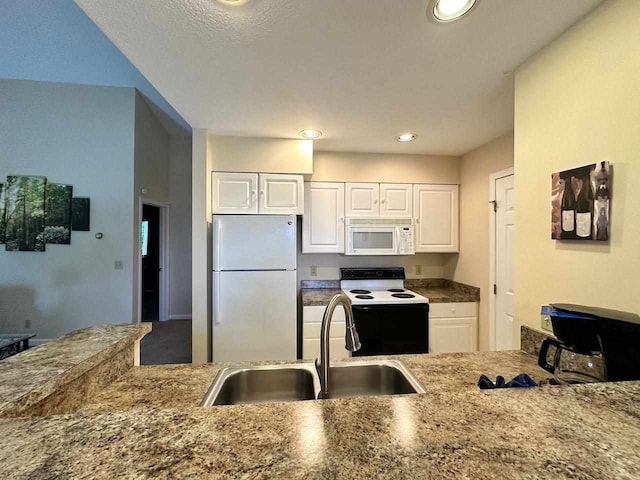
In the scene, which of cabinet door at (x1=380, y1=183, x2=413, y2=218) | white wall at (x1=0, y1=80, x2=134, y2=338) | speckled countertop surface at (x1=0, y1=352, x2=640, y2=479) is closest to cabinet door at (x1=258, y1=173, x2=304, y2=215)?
cabinet door at (x1=380, y1=183, x2=413, y2=218)

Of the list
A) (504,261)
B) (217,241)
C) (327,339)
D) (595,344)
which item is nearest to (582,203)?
(595,344)

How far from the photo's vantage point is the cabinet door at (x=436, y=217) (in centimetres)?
312

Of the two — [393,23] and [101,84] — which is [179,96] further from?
[101,84]

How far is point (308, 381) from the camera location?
4.10 ft

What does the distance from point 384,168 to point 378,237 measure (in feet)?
2.60

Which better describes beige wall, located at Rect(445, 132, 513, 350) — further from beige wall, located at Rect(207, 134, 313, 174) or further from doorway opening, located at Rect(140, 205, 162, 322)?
doorway opening, located at Rect(140, 205, 162, 322)

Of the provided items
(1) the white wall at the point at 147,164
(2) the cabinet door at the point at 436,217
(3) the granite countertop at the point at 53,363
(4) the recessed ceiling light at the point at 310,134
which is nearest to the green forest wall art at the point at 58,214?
(1) the white wall at the point at 147,164

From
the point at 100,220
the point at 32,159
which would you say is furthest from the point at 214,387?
the point at 32,159

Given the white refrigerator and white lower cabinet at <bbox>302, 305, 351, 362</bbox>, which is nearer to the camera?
the white refrigerator

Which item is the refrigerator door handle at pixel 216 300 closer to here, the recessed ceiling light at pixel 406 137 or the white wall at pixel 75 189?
the recessed ceiling light at pixel 406 137

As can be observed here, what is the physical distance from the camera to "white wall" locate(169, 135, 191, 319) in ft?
17.5

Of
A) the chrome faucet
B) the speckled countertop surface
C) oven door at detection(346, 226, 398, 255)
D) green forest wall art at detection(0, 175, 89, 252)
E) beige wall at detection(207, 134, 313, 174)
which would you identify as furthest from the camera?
green forest wall art at detection(0, 175, 89, 252)

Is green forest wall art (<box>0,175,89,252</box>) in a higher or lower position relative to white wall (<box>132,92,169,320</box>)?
lower

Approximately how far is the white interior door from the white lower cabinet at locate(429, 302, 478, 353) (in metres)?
0.23
